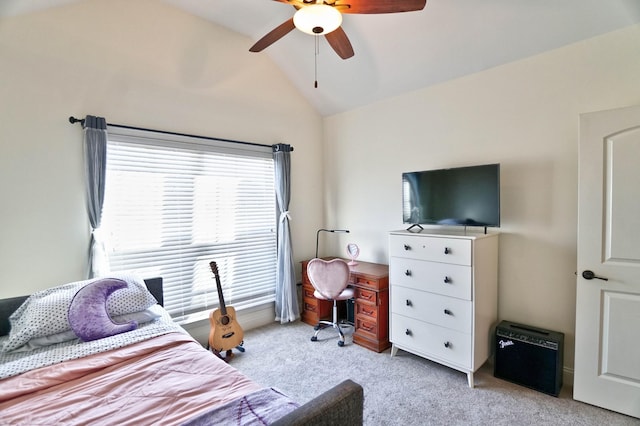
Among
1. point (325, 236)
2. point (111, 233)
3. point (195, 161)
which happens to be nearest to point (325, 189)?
point (325, 236)

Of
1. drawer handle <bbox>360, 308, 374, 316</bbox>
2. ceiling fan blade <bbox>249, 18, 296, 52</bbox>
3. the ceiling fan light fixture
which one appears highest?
ceiling fan blade <bbox>249, 18, 296, 52</bbox>

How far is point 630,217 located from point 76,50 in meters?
4.32

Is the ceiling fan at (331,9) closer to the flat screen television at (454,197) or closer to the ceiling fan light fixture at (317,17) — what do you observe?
the ceiling fan light fixture at (317,17)

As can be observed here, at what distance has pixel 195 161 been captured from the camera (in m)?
3.12

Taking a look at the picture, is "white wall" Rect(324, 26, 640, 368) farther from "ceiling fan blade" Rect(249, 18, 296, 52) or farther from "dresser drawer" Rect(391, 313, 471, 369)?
"ceiling fan blade" Rect(249, 18, 296, 52)

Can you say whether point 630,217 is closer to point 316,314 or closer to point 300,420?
point 300,420

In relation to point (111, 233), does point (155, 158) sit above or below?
above

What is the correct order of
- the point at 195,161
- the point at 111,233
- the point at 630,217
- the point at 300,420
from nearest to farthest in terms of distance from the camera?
the point at 300,420 → the point at 630,217 → the point at 111,233 → the point at 195,161

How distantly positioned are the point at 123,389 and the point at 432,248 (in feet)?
7.47

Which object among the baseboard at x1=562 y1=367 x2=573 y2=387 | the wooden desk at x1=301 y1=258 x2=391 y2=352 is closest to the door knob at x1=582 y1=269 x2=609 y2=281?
the baseboard at x1=562 y1=367 x2=573 y2=387

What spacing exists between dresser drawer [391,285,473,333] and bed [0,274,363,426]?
1.71m

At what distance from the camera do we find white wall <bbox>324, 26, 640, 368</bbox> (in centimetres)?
224

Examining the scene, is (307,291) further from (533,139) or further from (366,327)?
(533,139)

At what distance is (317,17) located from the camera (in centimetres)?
172
